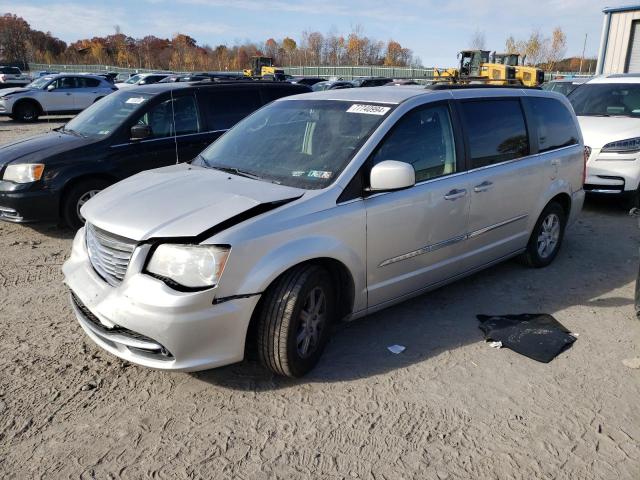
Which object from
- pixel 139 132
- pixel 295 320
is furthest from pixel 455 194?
pixel 139 132

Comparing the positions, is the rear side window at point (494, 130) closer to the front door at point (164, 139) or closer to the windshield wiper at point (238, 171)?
the windshield wiper at point (238, 171)

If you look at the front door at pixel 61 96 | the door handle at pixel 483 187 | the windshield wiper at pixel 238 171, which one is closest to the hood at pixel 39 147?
the windshield wiper at pixel 238 171

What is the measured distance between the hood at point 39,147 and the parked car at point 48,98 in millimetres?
13833

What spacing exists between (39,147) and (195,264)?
4.42 meters

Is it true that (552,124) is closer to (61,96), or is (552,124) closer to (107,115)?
(107,115)

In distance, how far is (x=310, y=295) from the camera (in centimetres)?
327

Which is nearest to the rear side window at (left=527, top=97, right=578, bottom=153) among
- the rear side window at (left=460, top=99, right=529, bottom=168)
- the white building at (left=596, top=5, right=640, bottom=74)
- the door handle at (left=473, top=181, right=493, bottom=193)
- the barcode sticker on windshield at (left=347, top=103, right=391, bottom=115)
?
the rear side window at (left=460, top=99, right=529, bottom=168)

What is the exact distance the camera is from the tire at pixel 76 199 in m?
6.06

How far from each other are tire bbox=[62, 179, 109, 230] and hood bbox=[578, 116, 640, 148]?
21.8 ft

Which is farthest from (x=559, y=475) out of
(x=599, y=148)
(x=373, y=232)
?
(x=599, y=148)

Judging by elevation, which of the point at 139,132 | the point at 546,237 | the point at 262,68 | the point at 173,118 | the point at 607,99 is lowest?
the point at 546,237

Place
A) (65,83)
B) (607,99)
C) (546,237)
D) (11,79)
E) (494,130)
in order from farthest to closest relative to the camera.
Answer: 1. (11,79)
2. (65,83)
3. (607,99)
4. (546,237)
5. (494,130)

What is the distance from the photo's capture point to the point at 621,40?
19.5 meters

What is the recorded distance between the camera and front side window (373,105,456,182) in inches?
148
